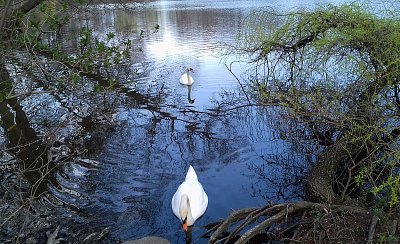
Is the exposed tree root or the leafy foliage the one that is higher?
the leafy foliage

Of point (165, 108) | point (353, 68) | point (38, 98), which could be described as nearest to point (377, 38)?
point (353, 68)

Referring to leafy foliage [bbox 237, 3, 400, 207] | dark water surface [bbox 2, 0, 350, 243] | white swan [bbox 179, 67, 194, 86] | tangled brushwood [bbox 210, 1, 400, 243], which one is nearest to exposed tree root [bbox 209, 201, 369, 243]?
tangled brushwood [bbox 210, 1, 400, 243]

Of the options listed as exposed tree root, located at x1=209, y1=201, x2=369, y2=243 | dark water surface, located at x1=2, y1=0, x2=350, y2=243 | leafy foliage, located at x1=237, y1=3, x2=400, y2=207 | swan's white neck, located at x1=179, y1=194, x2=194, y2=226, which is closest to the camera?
exposed tree root, located at x1=209, y1=201, x2=369, y2=243

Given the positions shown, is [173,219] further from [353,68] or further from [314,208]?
[353,68]

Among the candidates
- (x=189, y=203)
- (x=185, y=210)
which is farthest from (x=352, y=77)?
(x=185, y=210)

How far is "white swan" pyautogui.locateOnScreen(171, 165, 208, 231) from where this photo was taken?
704 cm

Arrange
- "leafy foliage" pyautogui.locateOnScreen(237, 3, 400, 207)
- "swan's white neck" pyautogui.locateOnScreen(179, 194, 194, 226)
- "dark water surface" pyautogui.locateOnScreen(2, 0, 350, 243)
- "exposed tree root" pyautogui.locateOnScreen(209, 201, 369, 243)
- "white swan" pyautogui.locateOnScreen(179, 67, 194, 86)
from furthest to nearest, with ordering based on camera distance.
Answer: "white swan" pyautogui.locateOnScreen(179, 67, 194, 86) → "dark water surface" pyautogui.locateOnScreen(2, 0, 350, 243) → "swan's white neck" pyautogui.locateOnScreen(179, 194, 194, 226) → "leafy foliage" pyautogui.locateOnScreen(237, 3, 400, 207) → "exposed tree root" pyautogui.locateOnScreen(209, 201, 369, 243)

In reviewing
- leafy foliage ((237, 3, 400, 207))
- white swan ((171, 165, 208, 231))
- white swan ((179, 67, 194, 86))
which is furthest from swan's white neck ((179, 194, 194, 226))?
white swan ((179, 67, 194, 86))

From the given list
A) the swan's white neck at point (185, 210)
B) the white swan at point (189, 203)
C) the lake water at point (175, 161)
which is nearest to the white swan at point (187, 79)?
the lake water at point (175, 161)

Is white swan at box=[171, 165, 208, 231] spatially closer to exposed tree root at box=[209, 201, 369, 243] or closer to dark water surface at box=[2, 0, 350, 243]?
dark water surface at box=[2, 0, 350, 243]

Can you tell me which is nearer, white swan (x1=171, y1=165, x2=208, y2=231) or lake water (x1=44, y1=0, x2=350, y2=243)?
white swan (x1=171, y1=165, x2=208, y2=231)

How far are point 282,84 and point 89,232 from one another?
5.76 m

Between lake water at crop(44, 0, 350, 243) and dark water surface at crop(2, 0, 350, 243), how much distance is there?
0.06 ft

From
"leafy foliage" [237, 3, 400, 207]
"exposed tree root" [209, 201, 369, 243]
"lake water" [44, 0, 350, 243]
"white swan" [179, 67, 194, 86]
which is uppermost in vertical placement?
"leafy foliage" [237, 3, 400, 207]
